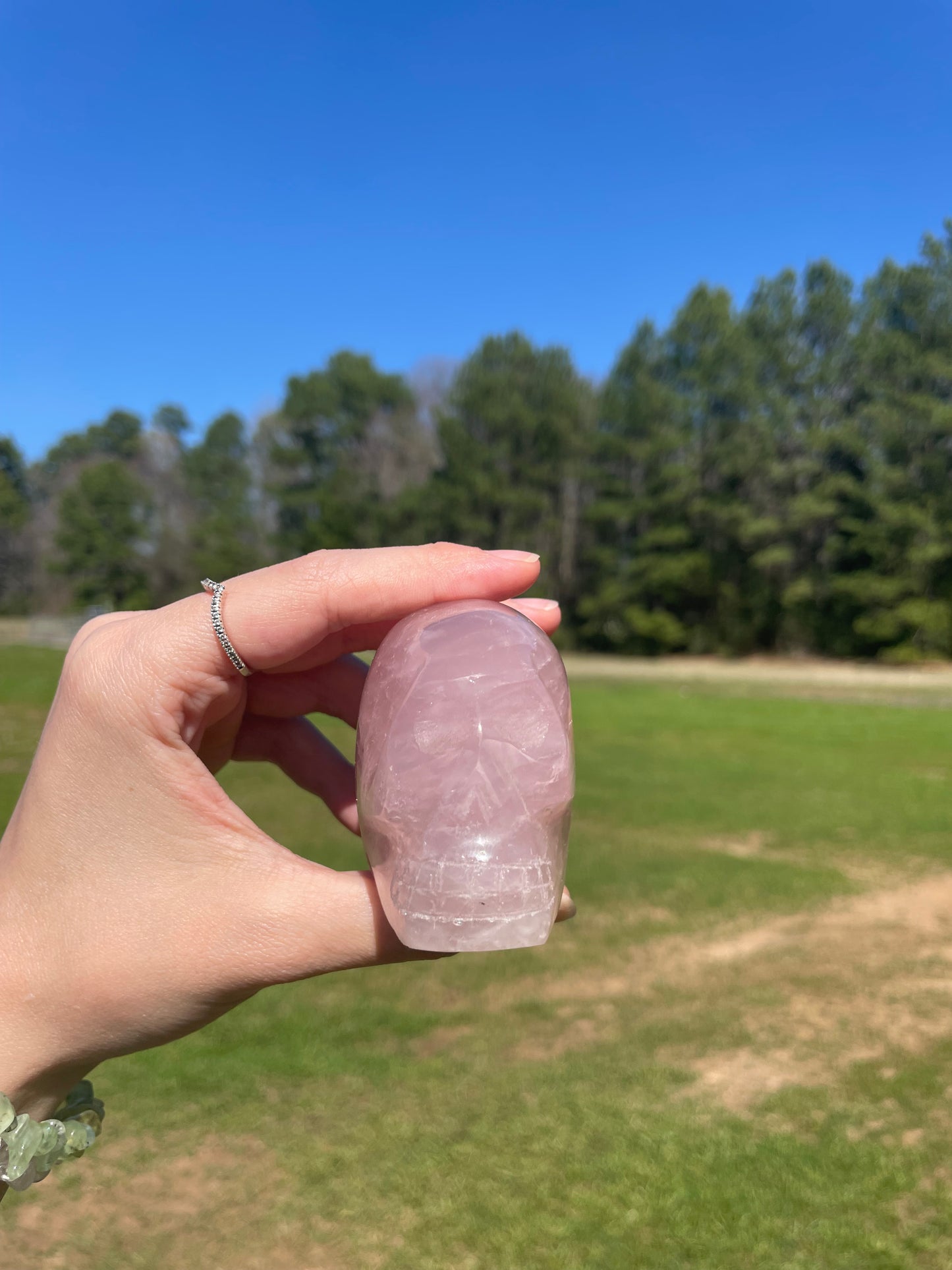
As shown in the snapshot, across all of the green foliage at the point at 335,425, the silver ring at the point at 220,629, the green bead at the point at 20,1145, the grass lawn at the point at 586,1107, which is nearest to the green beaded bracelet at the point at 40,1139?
Answer: the green bead at the point at 20,1145

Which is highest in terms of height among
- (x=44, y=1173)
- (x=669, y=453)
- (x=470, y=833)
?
(x=669, y=453)

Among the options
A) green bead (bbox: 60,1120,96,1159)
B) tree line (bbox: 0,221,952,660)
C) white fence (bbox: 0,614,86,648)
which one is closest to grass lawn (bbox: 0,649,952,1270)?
green bead (bbox: 60,1120,96,1159)

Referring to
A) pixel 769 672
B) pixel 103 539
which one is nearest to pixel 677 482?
pixel 769 672

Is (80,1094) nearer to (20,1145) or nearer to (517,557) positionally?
(20,1145)

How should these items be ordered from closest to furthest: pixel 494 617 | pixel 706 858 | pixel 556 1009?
pixel 494 617
pixel 556 1009
pixel 706 858

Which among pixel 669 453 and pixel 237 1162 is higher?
pixel 669 453

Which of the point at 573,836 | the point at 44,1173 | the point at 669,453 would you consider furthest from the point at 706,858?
the point at 669,453

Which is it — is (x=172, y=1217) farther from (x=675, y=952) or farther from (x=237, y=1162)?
(x=675, y=952)

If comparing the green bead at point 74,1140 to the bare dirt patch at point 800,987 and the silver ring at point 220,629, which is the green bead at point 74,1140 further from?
the bare dirt patch at point 800,987
